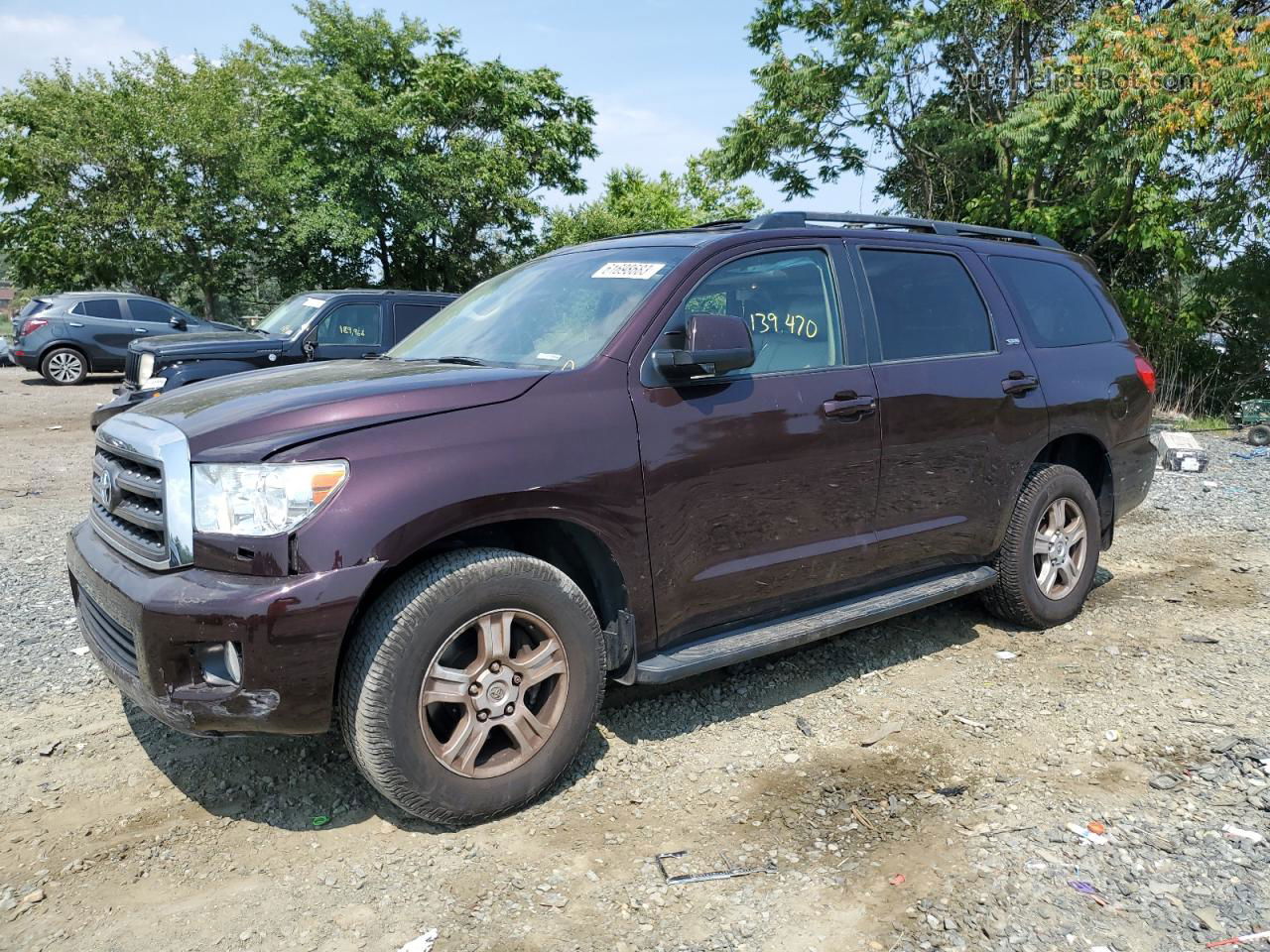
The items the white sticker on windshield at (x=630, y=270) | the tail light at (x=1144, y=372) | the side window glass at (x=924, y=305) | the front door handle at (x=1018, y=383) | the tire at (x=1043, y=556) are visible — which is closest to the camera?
the white sticker on windshield at (x=630, y=270)

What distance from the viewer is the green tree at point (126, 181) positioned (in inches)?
1110

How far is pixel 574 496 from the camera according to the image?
309 centimetres

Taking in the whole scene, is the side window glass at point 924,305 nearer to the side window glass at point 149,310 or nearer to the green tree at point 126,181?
the side window glass at point 149,310

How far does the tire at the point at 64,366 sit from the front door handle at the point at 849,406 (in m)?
17.8

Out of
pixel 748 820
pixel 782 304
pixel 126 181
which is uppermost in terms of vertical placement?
pixel 126 181

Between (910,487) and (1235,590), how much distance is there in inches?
115

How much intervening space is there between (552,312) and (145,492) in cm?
164

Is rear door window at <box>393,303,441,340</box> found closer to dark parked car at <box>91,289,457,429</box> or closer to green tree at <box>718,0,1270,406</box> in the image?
dark parked car at <box>91,289,457,429</box>

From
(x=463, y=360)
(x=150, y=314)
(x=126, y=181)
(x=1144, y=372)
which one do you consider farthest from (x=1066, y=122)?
(x=126, y=181)

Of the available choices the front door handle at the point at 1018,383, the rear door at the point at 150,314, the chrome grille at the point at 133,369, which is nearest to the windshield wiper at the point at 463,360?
the front door handle at the point at 1018,383

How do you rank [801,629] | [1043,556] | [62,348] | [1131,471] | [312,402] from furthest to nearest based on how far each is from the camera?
1. [62,348]
2. [1131,471]
3. [1043,556]
4. [801,629]
5. [312,402]

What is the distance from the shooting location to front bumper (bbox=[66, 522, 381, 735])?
8.62 ft

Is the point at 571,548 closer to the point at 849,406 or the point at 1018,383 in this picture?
the point at 849,406

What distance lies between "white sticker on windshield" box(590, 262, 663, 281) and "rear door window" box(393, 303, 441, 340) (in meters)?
7.09
